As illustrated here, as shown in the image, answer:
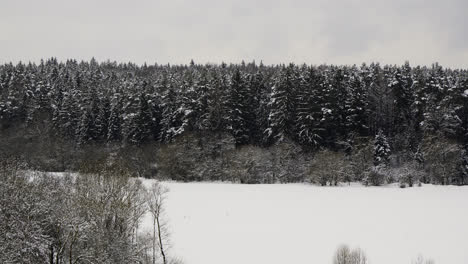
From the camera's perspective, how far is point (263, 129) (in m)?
59.3

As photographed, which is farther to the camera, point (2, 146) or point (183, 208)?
point (2, 146)

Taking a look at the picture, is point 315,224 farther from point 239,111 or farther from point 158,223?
point 239,111

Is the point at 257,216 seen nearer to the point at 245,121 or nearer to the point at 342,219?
the point at 342,219

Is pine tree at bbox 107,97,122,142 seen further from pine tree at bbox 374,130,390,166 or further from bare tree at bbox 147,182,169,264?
pine tree at bbox 374,130,390,166

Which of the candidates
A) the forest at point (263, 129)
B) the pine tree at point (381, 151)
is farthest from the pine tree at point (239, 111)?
the pine tree at point (381, 151)

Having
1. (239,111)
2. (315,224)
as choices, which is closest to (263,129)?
(239,111)

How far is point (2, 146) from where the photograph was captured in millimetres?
61344

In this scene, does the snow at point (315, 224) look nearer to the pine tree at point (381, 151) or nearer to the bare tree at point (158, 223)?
the bare tree at point (158, 223)

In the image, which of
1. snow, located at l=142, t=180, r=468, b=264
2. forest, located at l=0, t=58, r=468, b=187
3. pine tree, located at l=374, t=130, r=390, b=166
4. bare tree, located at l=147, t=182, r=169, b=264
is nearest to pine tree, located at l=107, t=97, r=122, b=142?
forest, located at l=0, t=58, r=468, b=187

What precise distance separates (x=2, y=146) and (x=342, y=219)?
5844 cm

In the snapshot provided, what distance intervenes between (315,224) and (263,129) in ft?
100

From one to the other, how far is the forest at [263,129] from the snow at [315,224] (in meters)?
7.57

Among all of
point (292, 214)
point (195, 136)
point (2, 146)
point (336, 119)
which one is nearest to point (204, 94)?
point (195, 136)

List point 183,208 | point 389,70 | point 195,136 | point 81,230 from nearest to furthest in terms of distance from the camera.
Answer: point 81,230, point 183,208, point 195,136, point 389,70
